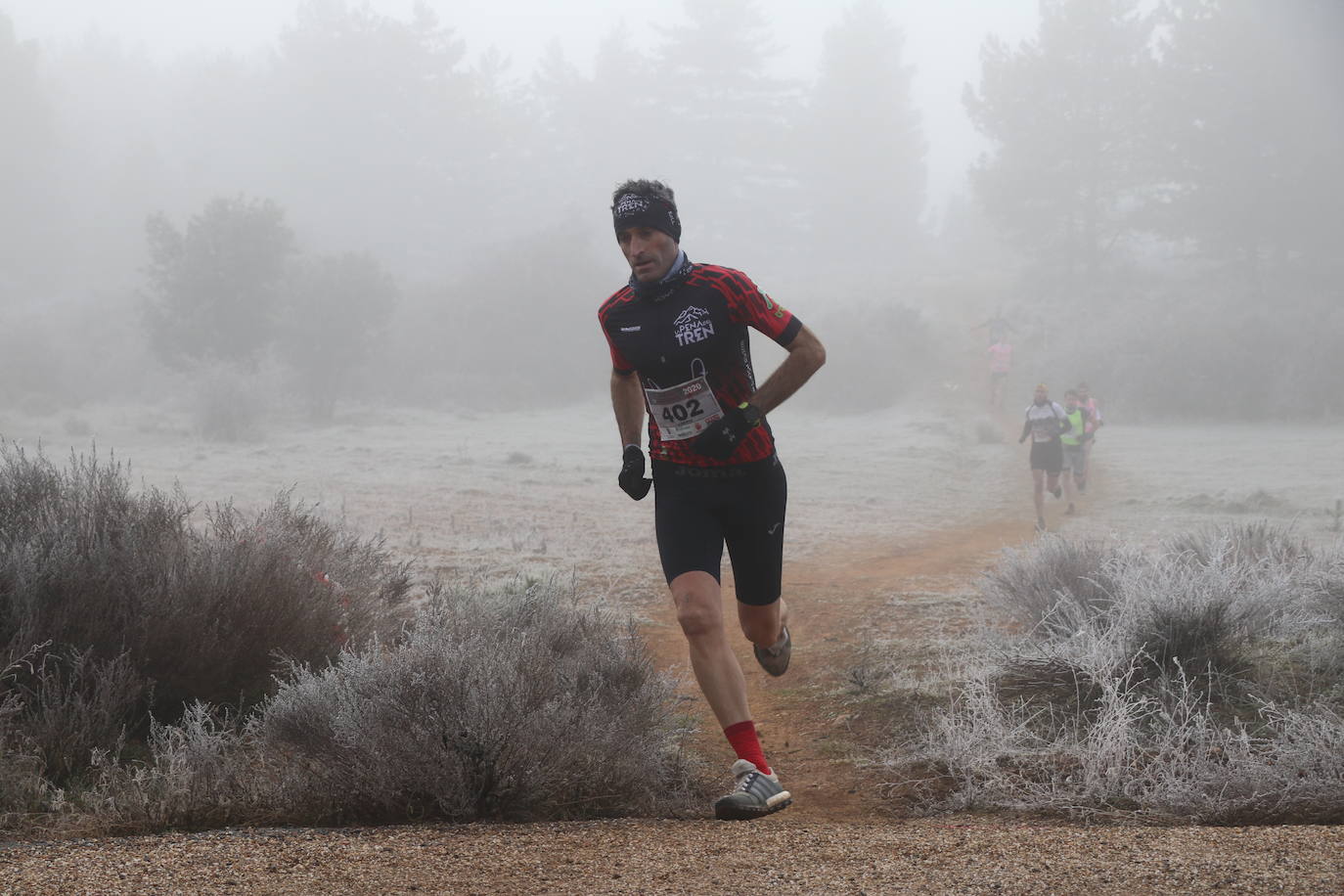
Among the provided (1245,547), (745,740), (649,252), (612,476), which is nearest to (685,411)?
(649,252)

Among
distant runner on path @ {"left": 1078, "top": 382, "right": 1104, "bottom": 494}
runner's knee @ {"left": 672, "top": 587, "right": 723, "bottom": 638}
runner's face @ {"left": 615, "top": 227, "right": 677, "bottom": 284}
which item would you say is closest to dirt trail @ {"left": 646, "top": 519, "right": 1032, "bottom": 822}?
runner's knee @ {"left": 672, "top": 587, "right": 723, "bottom": 638}

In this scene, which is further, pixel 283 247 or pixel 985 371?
pixel 985 371

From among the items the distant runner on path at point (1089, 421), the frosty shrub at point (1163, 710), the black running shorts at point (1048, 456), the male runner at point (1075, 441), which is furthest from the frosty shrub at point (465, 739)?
the distant runner on path at point (1089, 421)

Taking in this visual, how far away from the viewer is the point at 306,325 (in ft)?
95.5

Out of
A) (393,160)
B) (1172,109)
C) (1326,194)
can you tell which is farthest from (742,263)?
(1326,194)

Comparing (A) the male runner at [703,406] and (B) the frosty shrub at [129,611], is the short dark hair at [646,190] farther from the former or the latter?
(B) the frosty shrub at [129,611]

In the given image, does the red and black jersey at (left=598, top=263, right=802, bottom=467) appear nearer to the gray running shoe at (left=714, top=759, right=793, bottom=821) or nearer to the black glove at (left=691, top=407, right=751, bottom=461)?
the black glove at (left=691, top=407, right=751, bottom=461)

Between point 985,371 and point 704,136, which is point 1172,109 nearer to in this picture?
point 985,371

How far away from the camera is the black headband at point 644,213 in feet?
13.2

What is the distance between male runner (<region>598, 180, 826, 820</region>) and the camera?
3885 mm

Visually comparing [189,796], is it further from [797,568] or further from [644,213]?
[797,568]

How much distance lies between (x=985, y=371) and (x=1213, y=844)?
29.7m

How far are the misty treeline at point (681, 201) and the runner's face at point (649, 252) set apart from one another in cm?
2439

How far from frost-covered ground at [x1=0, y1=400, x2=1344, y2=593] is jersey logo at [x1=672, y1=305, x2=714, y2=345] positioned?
176 inches
